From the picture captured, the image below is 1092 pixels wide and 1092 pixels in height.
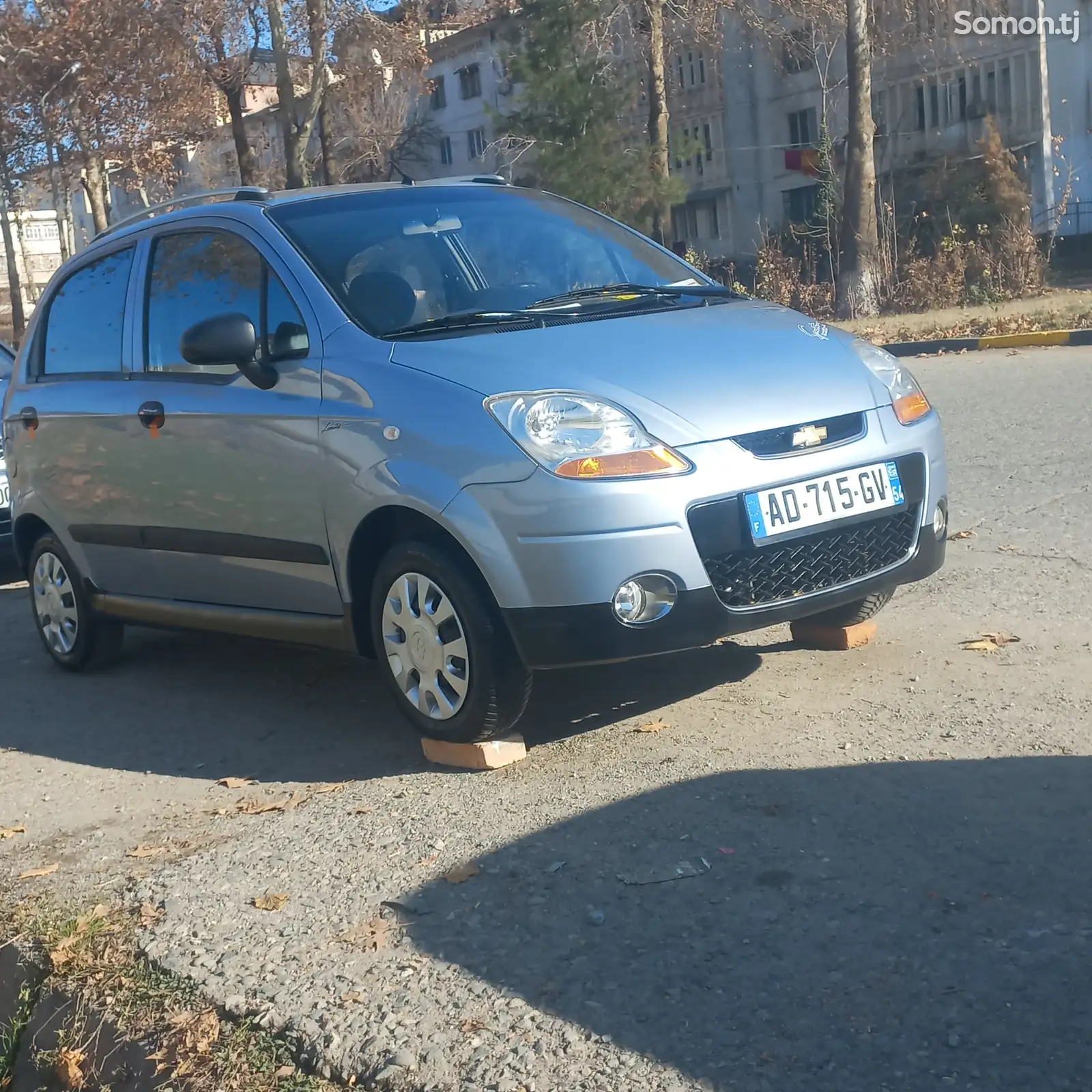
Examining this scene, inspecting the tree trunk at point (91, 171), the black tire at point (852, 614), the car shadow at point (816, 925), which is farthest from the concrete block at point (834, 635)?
the tree trunk at point (91, 171)

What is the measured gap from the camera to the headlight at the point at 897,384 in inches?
183

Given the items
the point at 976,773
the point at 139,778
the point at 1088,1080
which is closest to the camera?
the point at 1088,1080

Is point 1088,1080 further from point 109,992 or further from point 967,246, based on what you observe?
point 967,246

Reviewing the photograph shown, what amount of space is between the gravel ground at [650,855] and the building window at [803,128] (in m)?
45.6

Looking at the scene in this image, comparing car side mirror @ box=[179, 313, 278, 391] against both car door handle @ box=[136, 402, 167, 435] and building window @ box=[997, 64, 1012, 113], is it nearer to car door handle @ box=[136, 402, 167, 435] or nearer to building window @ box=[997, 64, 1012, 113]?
car door handle @ box=[136, 402, 167, 435]

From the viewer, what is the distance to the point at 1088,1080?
8.06ft

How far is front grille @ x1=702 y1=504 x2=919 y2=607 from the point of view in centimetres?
418

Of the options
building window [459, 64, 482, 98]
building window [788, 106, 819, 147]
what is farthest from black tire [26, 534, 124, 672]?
building window [459, 64, 482, 98]

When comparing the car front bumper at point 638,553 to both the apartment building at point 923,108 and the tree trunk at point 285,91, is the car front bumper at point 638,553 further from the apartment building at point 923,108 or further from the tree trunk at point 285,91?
the apartment building at point 923,108

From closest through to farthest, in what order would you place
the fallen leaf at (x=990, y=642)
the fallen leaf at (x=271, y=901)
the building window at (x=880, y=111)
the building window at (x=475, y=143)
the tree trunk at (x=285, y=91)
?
the fallen leaf at (x=271, y=901), the fallen leaf at (x=990, y=642), the tree trunk at (x=285, y=91), the building window at (x=880, y=111), the building window at (x=475, y=143)

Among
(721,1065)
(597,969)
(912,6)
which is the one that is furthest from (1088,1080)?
(912,6)

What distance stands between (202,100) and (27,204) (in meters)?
14.1

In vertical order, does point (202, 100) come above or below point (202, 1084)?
above

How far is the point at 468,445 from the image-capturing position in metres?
4.18
